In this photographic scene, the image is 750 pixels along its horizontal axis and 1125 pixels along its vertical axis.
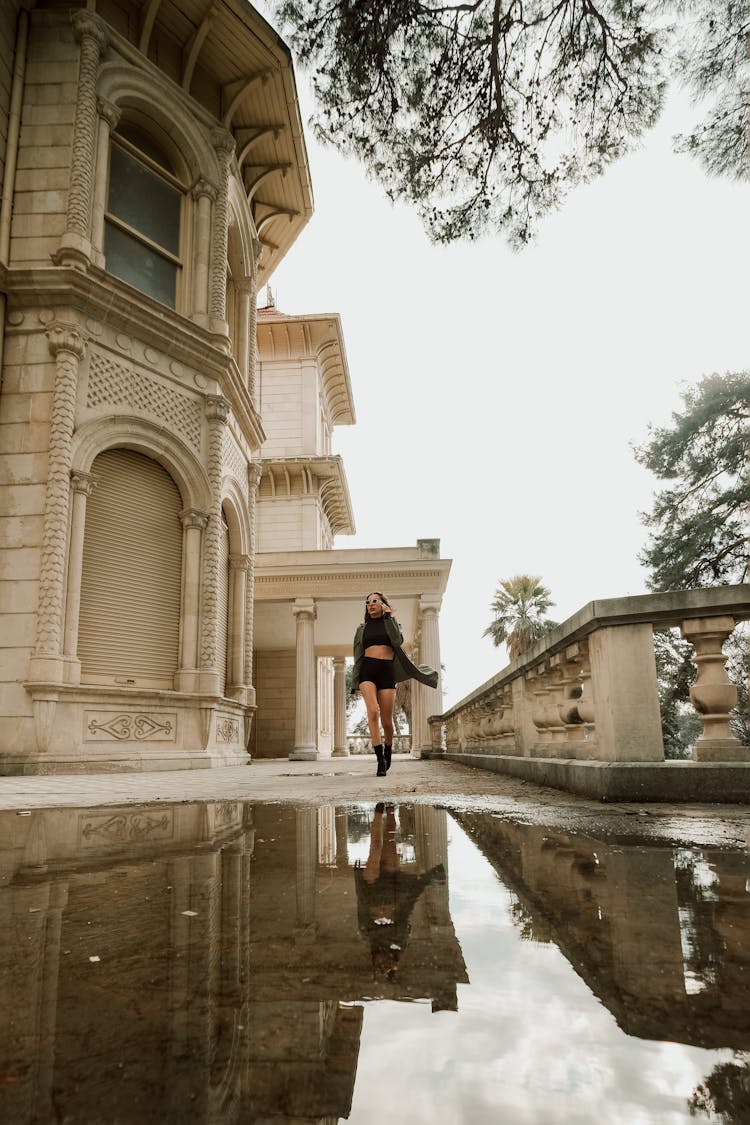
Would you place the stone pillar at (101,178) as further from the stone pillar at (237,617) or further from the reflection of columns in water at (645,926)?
the reflection of columns in water at (645,926)

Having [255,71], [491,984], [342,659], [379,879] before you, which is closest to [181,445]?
[255,71]

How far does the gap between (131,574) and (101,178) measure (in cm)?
578

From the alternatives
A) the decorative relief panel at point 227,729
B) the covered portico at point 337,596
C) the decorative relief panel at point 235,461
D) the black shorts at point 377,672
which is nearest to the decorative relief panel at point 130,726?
the decorative relief panel at point 227,729

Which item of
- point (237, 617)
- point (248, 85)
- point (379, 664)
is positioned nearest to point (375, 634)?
point (379, 664)

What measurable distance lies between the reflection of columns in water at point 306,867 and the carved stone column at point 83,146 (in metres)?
9.03

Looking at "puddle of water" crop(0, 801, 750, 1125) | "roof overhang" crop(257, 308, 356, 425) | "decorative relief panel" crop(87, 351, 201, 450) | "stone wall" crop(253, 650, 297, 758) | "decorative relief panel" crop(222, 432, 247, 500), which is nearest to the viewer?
"puddle of water" crop(0, 801, 750, 1125)

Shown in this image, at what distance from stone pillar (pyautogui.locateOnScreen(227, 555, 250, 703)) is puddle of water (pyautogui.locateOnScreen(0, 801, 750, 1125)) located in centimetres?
1113

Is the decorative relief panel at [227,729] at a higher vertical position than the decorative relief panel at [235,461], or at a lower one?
lower

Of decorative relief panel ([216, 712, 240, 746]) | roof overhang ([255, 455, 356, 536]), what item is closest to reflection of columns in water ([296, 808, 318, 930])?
decorative relief panel ([216, 712, 240, 746])

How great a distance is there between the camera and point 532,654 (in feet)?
17.7

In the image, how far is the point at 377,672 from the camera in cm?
690

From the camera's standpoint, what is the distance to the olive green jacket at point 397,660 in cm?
682

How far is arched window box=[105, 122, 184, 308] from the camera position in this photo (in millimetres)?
10680

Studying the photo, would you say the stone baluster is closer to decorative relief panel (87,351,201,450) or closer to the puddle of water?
the puddle of water
